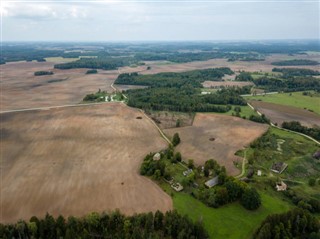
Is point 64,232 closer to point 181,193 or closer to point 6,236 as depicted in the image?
point 6,236

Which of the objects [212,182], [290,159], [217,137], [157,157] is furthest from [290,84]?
[212,182]

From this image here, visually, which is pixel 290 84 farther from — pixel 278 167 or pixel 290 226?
pixel 290 226

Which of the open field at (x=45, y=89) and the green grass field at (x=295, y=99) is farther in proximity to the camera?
the open field at (x=45, y=89)

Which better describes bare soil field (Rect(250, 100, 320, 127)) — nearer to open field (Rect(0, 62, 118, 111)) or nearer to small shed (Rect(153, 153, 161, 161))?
small shed (Rect(153, 153, 161, 161))

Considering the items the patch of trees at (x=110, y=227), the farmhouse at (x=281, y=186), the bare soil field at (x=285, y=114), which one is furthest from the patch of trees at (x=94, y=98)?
the farmhouse at (x=281, y=186)

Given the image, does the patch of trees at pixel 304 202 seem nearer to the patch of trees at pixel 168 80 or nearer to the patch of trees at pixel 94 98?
the patch of trees at pixel 94 98

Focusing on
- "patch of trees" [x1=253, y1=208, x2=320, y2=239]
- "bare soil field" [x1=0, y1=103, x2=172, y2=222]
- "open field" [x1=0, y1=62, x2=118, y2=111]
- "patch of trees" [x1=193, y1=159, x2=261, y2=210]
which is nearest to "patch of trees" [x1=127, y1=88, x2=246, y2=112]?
"bare soil field" [x1=0, y1=103, x2=172, y2=222]

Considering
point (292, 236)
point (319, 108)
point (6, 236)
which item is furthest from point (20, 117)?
point (319, 108)
